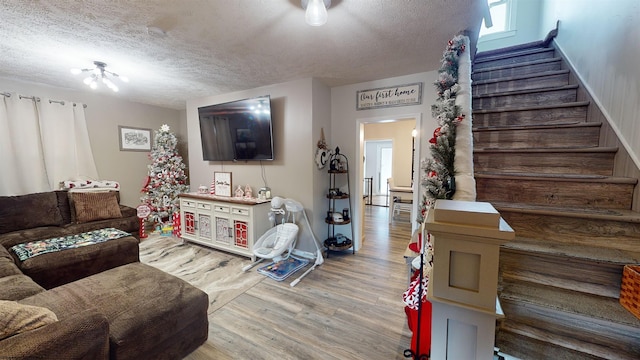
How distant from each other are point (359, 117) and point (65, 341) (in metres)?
3.28

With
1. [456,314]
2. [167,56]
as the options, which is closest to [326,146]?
[167,56]

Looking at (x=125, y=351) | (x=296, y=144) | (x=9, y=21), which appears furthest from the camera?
(x=296, y=144)

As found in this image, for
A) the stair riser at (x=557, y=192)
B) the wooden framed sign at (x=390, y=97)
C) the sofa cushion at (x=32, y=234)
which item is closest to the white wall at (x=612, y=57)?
the stair riser at (x=557, y=192)

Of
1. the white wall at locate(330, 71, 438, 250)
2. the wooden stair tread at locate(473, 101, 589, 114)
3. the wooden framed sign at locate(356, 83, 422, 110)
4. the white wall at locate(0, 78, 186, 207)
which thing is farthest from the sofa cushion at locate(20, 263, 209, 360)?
the white wall at locate(0, 78, 186, 207)

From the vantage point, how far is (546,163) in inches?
66.3

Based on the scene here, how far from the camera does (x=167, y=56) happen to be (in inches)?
98.1

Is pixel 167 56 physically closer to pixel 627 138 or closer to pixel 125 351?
pixel 125 351

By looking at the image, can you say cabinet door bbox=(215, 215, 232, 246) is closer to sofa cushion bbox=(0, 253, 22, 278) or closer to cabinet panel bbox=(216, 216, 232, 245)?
cabinet panel bbox=(216, 216, 232, 245)

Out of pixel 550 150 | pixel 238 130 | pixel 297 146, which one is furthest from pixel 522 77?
pixel 238 130

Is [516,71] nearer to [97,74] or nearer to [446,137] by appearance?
[446,137]

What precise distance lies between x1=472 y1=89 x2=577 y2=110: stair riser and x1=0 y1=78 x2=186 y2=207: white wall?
564 centimetres

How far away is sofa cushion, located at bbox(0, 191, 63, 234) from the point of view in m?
2.88

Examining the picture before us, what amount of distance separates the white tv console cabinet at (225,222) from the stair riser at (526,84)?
2935 millimetres

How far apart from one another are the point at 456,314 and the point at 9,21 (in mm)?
3439
